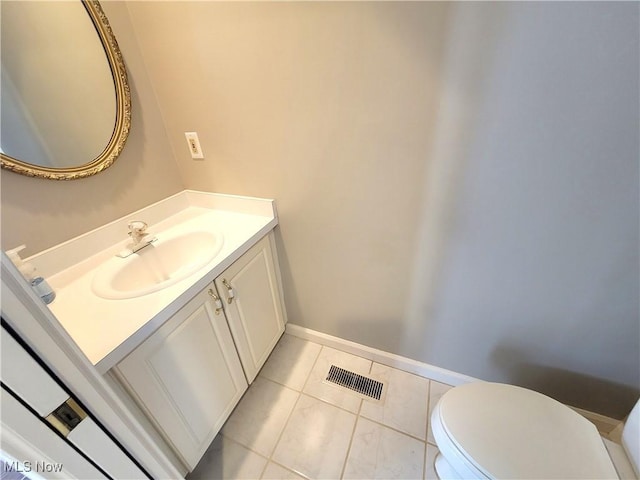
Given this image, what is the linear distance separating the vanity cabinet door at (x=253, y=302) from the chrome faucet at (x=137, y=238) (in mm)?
391

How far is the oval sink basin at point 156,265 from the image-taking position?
807mm

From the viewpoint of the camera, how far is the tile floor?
1027 mm

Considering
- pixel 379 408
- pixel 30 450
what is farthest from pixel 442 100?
pixel 379 408

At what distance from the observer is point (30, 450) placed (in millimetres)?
438

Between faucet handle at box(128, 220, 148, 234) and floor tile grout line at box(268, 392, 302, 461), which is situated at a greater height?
faucet handle at box(128, 220, 148, 234)

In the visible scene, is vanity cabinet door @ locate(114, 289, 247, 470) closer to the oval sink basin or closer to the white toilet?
the oval sink basin

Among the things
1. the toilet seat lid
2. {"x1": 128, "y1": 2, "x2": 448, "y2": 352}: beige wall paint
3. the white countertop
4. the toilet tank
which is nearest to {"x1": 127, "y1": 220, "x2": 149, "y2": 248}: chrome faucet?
the white countertop

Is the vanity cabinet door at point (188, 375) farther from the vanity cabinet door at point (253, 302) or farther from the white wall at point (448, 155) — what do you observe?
the white wall at point (448, 155)

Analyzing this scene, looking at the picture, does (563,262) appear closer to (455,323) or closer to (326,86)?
Result: (455,323)

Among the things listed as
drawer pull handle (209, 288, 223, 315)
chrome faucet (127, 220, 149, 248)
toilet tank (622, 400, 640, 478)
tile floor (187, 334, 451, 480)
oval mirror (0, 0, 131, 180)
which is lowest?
tile floor (187, 334, 451, 480)

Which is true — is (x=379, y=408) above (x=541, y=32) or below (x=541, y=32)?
below

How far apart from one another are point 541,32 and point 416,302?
959 mm

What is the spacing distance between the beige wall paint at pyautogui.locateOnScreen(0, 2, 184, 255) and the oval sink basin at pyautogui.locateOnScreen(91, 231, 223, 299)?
19cm
